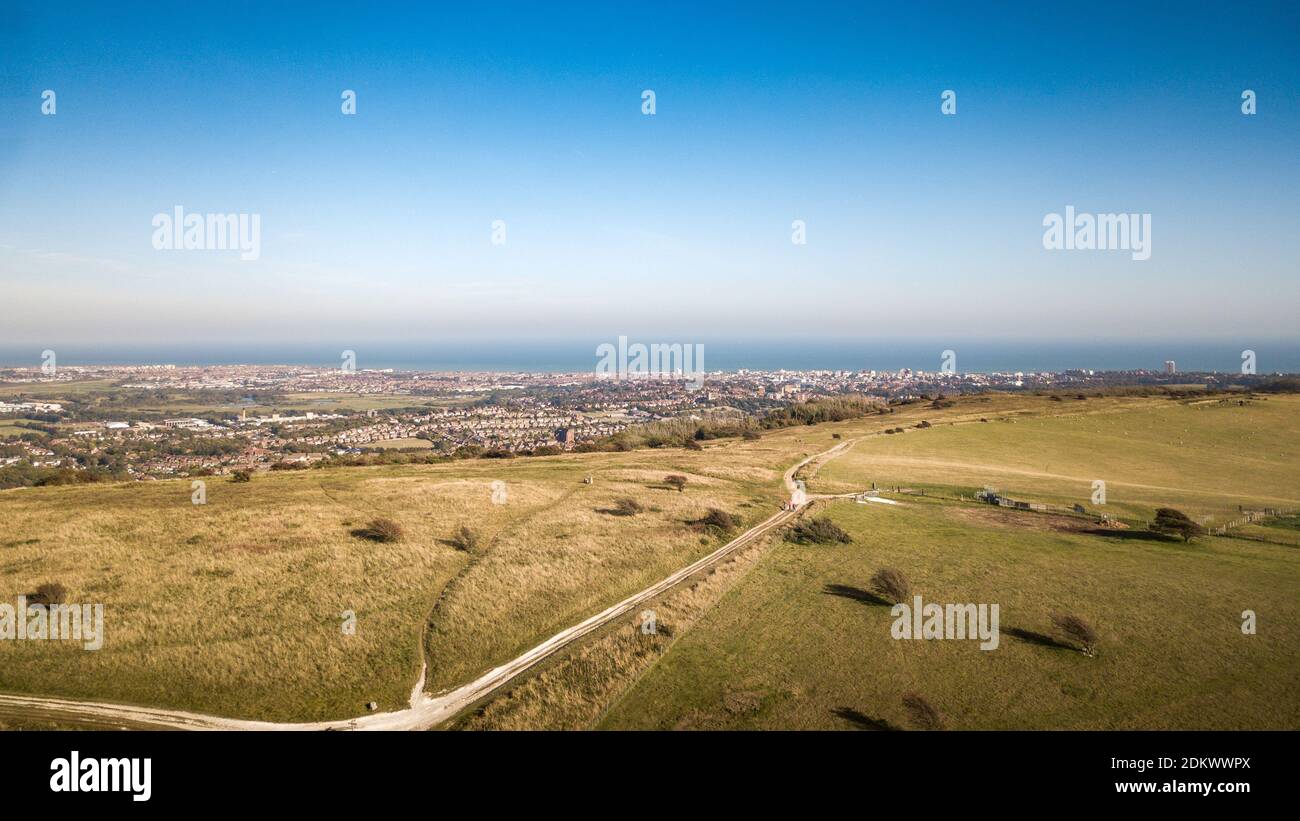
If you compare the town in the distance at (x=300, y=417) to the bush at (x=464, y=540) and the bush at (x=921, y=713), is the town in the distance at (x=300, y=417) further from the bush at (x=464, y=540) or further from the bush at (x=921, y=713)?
the bush at (x=921, y=713)

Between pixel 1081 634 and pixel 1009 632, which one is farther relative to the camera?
pixel 1009 632

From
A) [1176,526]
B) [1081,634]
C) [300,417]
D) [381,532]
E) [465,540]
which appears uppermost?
[300,417]

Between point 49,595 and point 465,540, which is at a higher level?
point 49,595

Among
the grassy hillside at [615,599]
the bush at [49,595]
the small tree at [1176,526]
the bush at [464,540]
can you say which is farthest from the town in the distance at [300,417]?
the small tree at [1176,526]

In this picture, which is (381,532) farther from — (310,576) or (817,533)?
(817,533)

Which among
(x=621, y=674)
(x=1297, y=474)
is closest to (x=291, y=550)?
(x=621, y=674)

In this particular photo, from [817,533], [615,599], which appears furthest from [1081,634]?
[615,599]

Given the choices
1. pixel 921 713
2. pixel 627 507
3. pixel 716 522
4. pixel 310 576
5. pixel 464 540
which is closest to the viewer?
pixel 921 713

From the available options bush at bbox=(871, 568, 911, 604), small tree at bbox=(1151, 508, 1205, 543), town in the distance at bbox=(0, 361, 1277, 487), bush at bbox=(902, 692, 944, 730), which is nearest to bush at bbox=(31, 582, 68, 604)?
town in the distance at bbox=(0, 361, 1277, 487)
